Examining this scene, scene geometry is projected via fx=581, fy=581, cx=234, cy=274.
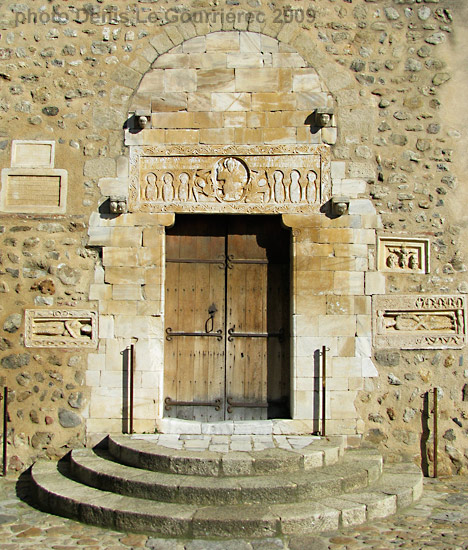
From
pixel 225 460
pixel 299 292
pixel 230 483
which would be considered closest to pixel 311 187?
pixel 299 292

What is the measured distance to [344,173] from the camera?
5535mm

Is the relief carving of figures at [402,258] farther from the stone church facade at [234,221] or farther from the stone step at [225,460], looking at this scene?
the stone step at [225,460]

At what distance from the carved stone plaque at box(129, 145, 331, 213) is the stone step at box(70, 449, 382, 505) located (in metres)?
2.37

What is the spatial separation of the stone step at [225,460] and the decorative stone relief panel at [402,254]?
1.77 m

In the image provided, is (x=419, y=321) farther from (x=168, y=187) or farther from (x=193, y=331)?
(x=168, y=187)

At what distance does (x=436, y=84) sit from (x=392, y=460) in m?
3.59

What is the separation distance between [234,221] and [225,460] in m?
2.36

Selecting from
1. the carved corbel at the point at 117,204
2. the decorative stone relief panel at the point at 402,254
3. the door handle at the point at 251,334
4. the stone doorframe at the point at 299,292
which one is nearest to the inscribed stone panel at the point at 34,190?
the stone doorframe at the point at 299,292

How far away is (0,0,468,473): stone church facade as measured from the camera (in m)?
→ 5.38

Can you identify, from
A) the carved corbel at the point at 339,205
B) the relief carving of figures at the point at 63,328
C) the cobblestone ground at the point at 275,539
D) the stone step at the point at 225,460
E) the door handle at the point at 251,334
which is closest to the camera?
the cobblestone ground at the point at 275,539

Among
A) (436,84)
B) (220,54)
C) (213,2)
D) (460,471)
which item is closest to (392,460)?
(460,471)

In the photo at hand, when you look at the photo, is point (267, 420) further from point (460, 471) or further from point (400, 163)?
point (400, 163)

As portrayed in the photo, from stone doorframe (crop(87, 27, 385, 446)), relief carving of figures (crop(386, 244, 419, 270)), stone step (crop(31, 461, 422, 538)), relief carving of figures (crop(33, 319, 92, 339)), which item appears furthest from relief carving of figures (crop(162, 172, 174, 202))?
stone step (crop(31, 461, 422, 538))

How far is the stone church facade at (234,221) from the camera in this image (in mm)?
5383
